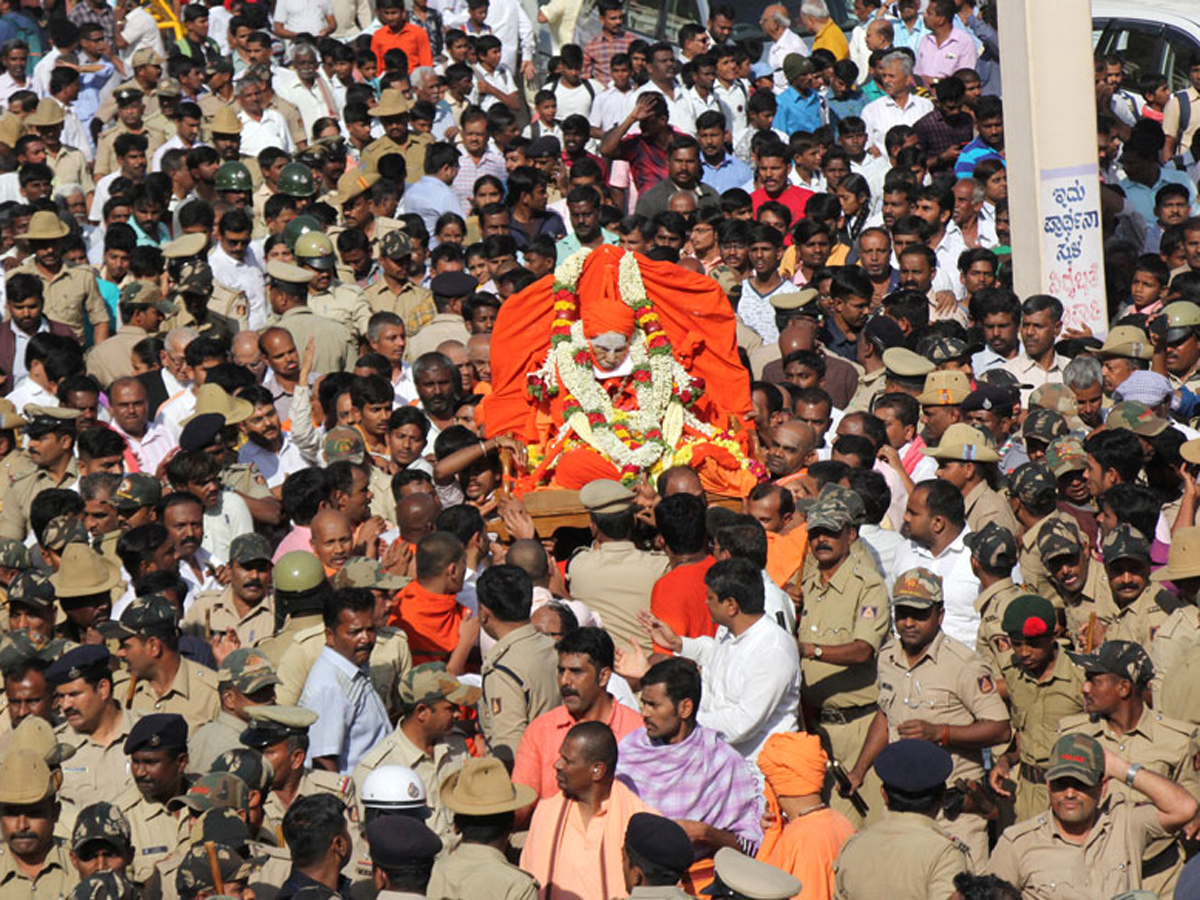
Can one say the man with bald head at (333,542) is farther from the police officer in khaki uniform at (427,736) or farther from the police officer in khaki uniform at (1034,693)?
the police officer in khaki uniform at (1034,693)

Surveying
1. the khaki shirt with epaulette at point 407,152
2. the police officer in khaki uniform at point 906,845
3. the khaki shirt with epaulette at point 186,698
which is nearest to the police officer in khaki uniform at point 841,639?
the police officer in khaki uniform at point 906,845

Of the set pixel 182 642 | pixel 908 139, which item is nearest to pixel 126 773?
pixel 182 642

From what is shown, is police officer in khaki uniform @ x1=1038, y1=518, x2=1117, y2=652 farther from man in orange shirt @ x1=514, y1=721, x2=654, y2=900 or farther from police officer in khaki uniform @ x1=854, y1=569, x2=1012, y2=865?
man in orange shirt @ x1=514, y1=721, x2=654, y2=900

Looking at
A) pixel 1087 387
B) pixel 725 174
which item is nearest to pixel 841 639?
pixel 1087 387

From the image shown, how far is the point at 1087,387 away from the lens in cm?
1068

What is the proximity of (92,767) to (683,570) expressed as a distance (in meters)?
2.57

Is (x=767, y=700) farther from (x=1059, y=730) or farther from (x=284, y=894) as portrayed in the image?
(x=284, y=894)

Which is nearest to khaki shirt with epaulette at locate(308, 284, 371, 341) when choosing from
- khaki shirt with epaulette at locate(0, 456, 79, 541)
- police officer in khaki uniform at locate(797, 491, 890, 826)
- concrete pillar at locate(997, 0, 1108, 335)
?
khaki shirt with epaulette at locate(0, 456, 79, 541)

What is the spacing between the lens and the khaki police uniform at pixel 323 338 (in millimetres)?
12281

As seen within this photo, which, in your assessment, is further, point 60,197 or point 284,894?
point 60,197

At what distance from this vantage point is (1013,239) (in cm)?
1275

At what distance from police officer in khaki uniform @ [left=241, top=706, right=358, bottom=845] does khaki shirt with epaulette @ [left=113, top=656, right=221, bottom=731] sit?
32.1 inches

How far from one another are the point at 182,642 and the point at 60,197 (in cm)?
785

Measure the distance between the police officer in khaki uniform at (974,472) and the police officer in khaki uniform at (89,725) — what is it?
4.06 meters
